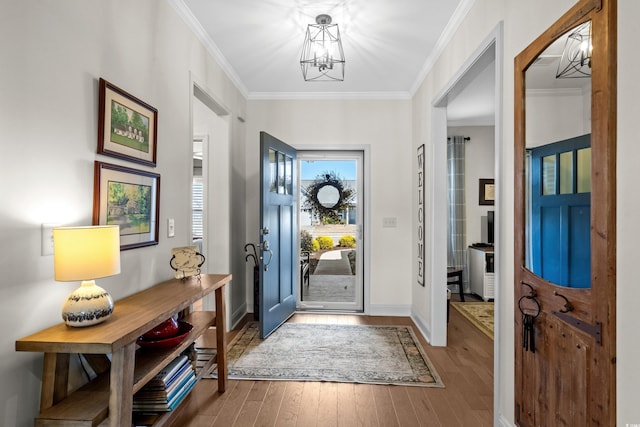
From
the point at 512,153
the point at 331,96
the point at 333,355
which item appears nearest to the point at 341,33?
the point at 331,96

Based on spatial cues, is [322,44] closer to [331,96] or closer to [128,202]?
[331,96]

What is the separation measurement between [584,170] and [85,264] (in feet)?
6.22

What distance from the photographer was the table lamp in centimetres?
121

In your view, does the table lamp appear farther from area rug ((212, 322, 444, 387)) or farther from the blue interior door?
the blue interior door

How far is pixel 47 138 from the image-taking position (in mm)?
1308

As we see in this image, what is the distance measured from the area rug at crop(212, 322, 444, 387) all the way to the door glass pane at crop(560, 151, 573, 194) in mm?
1752

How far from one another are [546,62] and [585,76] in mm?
282

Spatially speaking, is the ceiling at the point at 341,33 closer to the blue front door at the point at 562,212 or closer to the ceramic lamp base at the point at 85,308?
the blue front door at the point at 562,212

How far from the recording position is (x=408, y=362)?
2770 millimetres

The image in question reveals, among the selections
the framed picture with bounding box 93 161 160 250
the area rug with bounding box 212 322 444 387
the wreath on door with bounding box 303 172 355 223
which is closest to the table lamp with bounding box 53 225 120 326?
the framed picture with bounding box 93 161 160 250

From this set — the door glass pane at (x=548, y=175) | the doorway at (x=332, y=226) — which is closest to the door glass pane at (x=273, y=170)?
the doorway at (x=332, y=226)

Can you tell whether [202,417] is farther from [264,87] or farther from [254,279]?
[264,87]

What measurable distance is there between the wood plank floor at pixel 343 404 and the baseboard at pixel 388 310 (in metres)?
1.30

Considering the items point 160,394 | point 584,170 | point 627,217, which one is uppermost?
point 584,170
